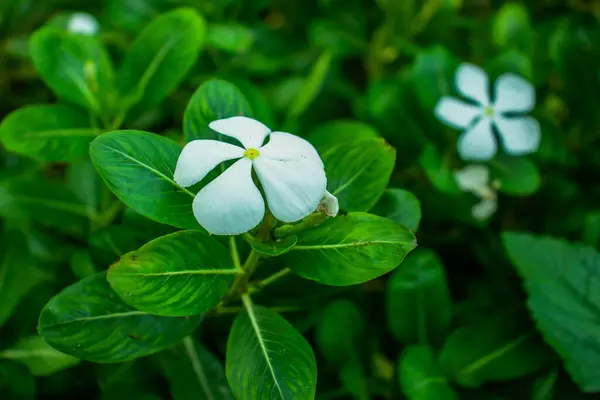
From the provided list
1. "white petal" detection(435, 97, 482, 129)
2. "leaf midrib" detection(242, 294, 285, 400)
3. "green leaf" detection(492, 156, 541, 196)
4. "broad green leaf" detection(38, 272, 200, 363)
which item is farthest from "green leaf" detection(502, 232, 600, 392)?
"broad green leaf" detection(38, 272, 200, 363)

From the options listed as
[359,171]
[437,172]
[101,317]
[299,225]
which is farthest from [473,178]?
[101,317]

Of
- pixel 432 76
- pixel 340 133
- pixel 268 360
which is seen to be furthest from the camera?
pixel 432 76

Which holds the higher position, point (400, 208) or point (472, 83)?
point (472, 83)

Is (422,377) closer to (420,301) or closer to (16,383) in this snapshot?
(420,301)

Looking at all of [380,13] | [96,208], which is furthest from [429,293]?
[380,13]

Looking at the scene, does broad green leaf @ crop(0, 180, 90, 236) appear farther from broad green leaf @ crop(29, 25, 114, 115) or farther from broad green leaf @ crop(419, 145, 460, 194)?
broad green leaf @ crop(419, 145, 460, 194)

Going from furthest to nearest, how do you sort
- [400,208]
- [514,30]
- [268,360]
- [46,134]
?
[514,30] → [46,134] → [400,208] → [268,360]

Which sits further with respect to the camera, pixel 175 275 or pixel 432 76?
pixel 432 76
